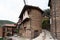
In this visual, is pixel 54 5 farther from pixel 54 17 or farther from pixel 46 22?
pixel 46 22

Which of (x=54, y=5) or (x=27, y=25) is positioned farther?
(x=27, y=25)

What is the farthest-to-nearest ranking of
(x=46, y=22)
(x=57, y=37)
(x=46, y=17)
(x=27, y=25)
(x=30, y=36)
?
1. (x=46, y=17)
2. (x=46, y=22)
3. (x=27, y=25)
4. (x=30, y=36)
5. (x=57, y=37)

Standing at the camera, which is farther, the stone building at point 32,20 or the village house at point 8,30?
the village house at point 8,30

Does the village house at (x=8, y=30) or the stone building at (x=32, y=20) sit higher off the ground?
the stone building at (x=32, y=20)

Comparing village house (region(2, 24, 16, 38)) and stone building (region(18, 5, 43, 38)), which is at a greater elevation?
stone building (region(18, 5, 43, 38))

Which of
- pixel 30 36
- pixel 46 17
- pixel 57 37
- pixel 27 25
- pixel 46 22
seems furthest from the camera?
pixel 46 17

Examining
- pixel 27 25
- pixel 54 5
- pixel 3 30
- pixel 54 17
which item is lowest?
pixel 3 30

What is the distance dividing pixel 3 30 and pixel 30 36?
11.2m

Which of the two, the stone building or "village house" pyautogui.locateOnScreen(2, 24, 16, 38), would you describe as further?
"village house" pyautogui.locateOnScreen(2, 24, 16, 38)

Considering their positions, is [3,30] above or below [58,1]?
below

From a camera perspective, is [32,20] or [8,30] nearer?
[32,20]

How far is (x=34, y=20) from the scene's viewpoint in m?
23.7

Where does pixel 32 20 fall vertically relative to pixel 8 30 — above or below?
above

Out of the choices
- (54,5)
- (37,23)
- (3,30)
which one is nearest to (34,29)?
(37,23)
